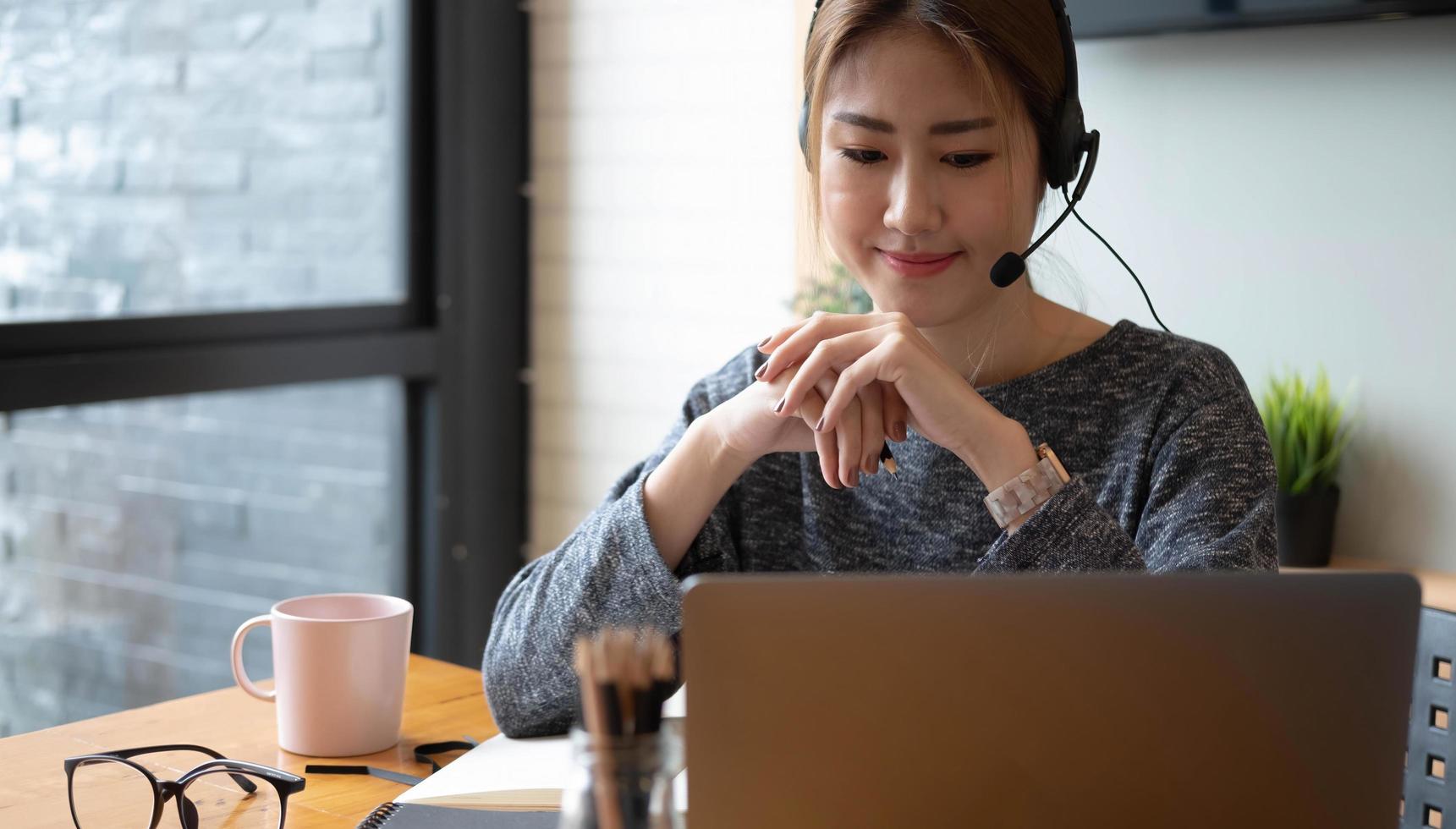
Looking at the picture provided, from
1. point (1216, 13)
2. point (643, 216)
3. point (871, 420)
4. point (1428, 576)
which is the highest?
point (1216, 13)

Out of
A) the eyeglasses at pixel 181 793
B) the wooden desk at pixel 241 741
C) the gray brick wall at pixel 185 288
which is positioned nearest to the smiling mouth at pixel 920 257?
the wooden desk at pixel 241 741

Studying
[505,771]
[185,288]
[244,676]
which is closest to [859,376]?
[505,771]

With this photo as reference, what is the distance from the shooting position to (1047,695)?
705 millimetres

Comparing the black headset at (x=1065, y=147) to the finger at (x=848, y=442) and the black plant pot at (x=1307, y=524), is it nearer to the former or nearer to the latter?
the finger at (x=848, y=442)

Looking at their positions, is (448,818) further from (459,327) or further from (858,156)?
(459,327)

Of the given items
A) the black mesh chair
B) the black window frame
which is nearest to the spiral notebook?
the black mesh chair

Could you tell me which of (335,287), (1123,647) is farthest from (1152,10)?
(1123,647)

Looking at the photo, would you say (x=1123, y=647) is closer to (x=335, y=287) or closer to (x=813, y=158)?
(x=813, y=158)

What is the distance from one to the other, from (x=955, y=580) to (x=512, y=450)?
8.41 ft

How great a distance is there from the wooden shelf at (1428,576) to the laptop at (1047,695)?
4.37 ft

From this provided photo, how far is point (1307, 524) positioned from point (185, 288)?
199cm

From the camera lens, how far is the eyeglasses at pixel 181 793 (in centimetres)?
97

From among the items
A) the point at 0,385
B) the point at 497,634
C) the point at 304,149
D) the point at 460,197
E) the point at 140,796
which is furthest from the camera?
the point at 460,197

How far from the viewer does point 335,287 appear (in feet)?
9.55
